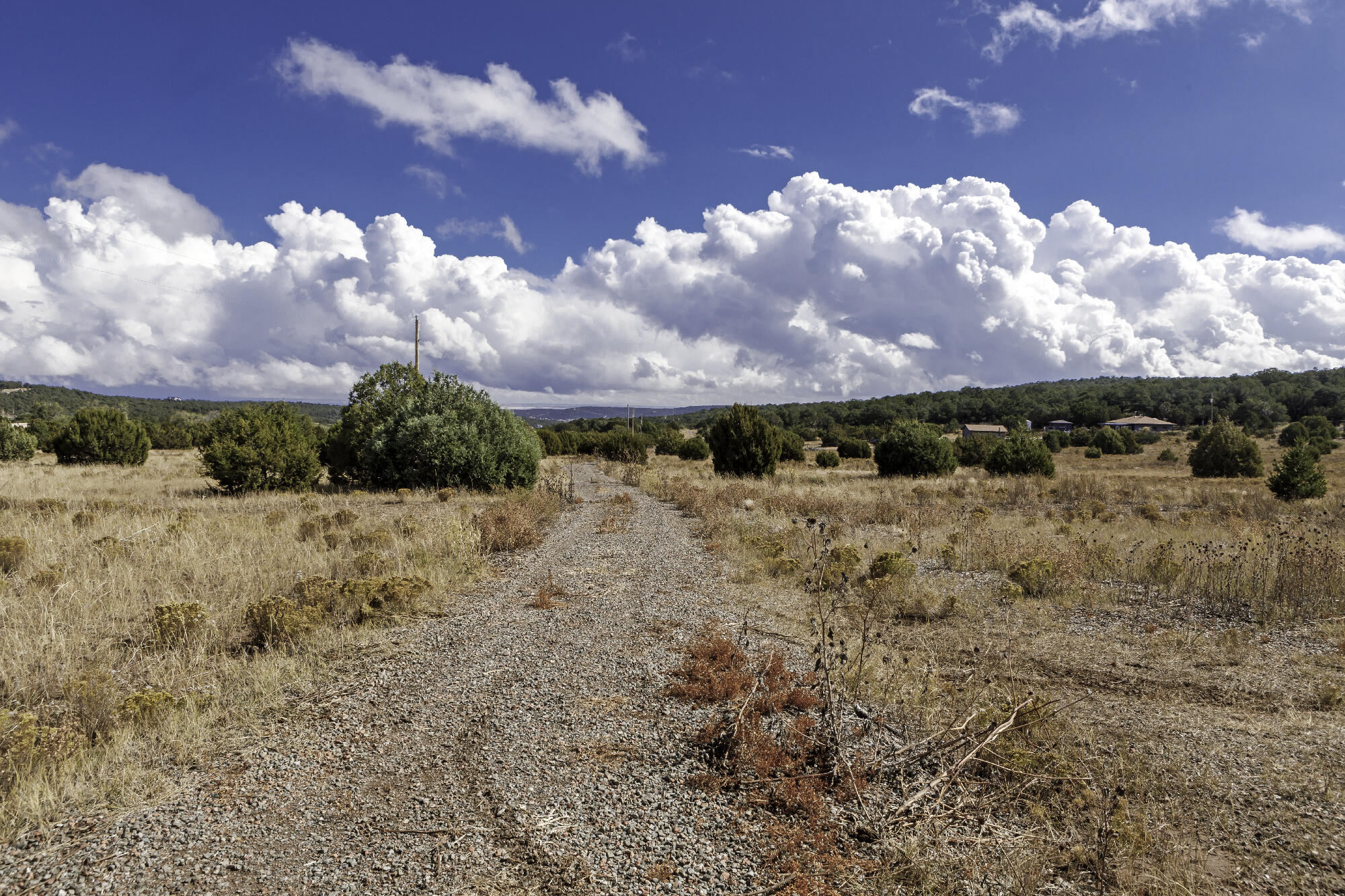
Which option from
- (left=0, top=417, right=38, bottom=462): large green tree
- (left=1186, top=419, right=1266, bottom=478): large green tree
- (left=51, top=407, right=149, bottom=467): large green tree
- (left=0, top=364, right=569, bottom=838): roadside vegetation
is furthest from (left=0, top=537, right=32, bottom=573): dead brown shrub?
(left=1186, top=419, right=1266, bottom=478): large green tree

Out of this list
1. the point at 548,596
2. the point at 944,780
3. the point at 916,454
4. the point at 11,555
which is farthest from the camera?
the point at 916,454

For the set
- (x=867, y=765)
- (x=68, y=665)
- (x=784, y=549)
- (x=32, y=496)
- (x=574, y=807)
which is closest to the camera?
(x=574, y=807)

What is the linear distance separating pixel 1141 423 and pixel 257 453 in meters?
95.0

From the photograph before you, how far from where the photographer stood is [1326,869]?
3279mm

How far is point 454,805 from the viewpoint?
11.8ft

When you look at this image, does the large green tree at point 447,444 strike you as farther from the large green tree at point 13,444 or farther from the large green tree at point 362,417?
the large green tree at point 13,444

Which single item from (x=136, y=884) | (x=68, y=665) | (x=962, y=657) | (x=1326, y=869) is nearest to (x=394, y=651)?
(x=68, y=665)

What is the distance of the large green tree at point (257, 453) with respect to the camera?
1897 centimetres

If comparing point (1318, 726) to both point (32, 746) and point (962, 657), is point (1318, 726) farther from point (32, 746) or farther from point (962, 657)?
point (32, 746)

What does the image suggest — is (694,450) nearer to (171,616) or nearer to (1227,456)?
(1227,456)

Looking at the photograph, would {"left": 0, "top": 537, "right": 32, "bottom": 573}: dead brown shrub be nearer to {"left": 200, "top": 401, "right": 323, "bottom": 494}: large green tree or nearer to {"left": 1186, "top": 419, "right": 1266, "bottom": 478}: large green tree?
{"left": 200, "top": 401, "right": 323, "bottom": 494}: large green tree

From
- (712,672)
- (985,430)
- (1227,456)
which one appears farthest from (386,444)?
(985,430)

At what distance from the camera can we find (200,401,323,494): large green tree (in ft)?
62.2

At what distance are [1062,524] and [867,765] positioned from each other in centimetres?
1405
